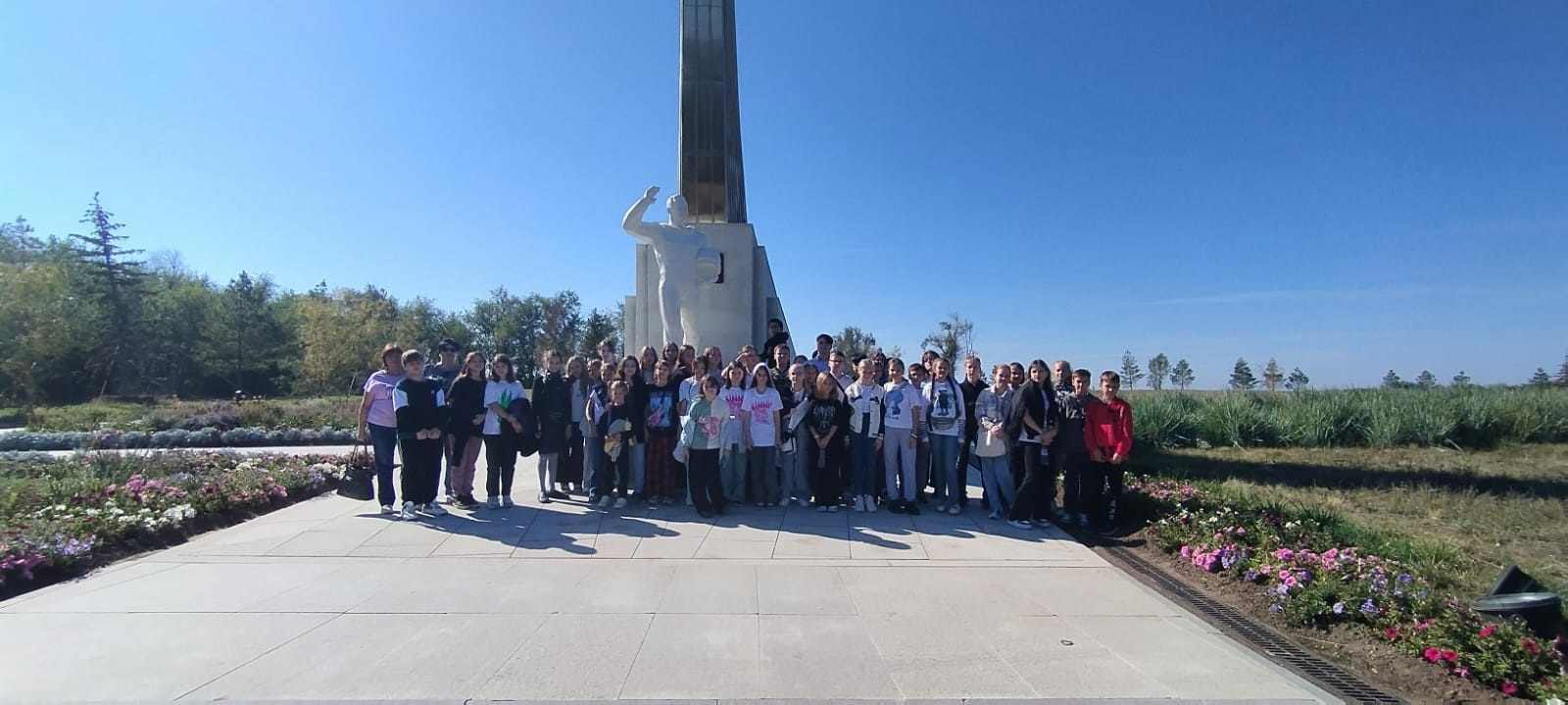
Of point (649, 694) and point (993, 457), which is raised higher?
point (993, 457)

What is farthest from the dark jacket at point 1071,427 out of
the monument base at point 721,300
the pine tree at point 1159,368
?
the pine tree at point 1159,368

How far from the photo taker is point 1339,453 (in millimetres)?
12641

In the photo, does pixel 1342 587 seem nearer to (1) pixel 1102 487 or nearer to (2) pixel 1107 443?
(2) pixel 1107 443

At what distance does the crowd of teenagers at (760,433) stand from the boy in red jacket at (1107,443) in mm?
13

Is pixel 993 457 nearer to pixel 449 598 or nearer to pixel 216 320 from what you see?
pixel 449 598

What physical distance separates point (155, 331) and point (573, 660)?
4463 centimetres

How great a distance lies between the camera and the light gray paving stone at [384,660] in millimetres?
3189

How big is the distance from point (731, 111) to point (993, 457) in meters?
11.0

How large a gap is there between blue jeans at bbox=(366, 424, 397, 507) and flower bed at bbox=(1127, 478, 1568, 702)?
7503 mm

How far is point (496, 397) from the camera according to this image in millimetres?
7105

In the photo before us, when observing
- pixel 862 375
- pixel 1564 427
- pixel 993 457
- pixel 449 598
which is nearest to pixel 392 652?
pixel 449 598

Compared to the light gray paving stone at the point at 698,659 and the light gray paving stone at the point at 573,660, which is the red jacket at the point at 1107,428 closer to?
the light gray paving stone at the point at 698,659

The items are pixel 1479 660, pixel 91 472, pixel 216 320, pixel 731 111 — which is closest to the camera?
pixel 1479 660

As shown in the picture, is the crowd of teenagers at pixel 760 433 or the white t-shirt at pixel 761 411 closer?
the crowd of teenagers at pixel 760 433
